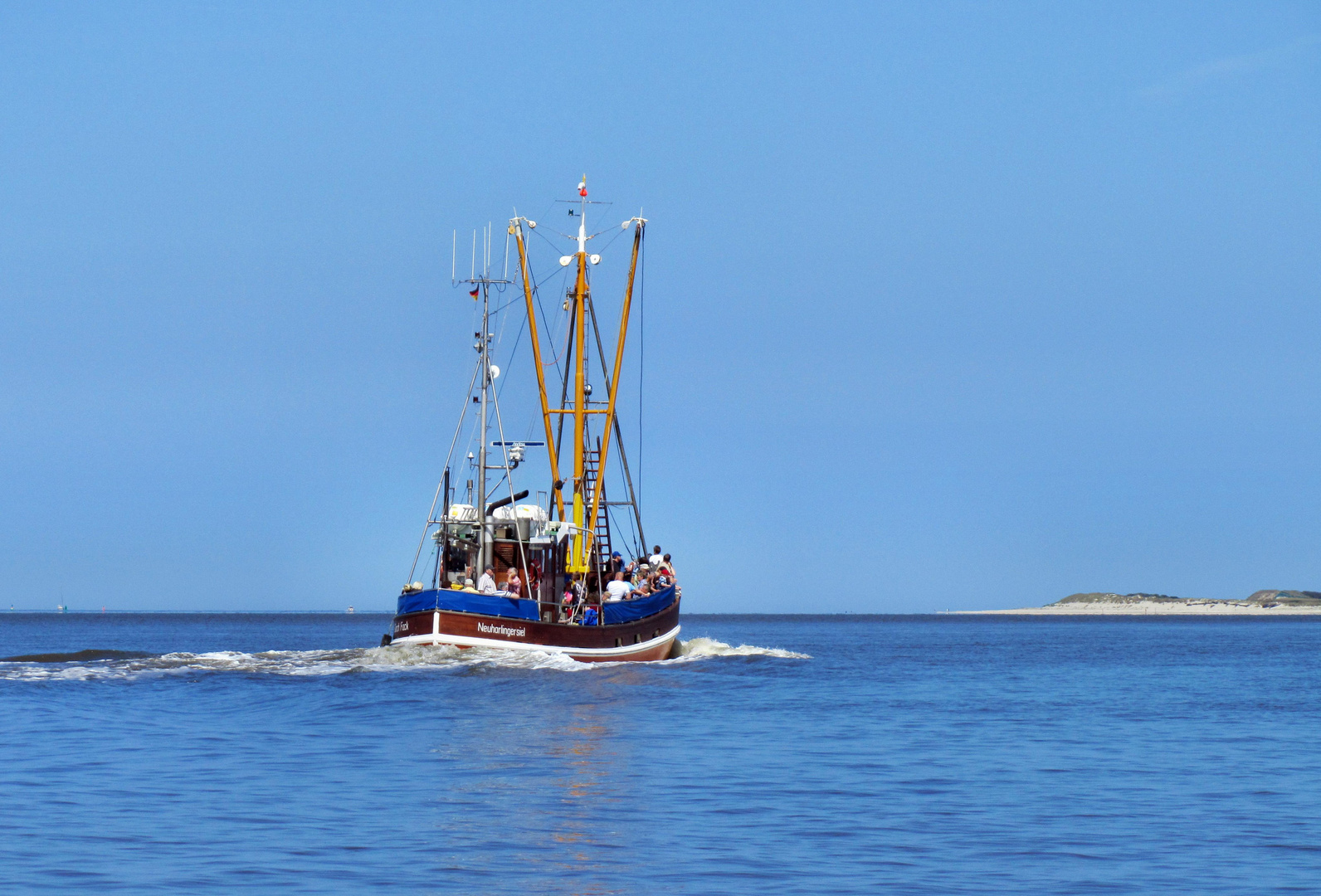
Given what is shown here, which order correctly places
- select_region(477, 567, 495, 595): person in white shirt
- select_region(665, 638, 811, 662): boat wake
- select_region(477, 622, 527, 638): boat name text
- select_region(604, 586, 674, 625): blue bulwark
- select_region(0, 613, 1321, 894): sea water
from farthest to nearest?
select_region(665, 638, 811, 662): boat wake, select_region(604, 586, 674, 625): blue bulwark, select_region(477, 567, 495, 595): person in white shirt, select_region(477, 622, 527, 638): boat name text, select_region(0, 613, 1321, 894): sea water

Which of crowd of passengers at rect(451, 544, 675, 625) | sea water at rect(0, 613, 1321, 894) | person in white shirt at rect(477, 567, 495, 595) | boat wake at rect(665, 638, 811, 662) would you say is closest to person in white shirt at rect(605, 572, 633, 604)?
crowd of passengers at rect(451, 544, 675, 625)

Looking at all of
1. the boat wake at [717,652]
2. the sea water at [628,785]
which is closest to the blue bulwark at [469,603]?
→ the sea water at [628,785]

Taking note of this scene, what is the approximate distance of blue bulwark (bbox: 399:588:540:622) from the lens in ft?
128

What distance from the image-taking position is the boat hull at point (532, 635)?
128 feet

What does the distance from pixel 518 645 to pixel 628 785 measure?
20664mm

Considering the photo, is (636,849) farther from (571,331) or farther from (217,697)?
(571,331)

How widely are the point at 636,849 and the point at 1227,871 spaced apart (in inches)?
245

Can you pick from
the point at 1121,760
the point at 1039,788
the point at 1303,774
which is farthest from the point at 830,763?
the point at 1303,774

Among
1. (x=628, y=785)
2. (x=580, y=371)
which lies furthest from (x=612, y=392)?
(x=628, y=785)

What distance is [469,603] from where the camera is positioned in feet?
128

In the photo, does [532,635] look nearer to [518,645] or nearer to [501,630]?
[518,645]

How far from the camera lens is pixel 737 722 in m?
28.8

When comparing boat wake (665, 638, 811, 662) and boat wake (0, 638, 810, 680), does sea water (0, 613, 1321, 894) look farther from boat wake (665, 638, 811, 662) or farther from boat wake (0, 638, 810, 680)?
boat wake (665, 638, 811, 662)

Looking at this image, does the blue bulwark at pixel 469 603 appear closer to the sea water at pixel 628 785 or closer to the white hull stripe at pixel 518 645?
the white hull stripe at pixel 518 645
